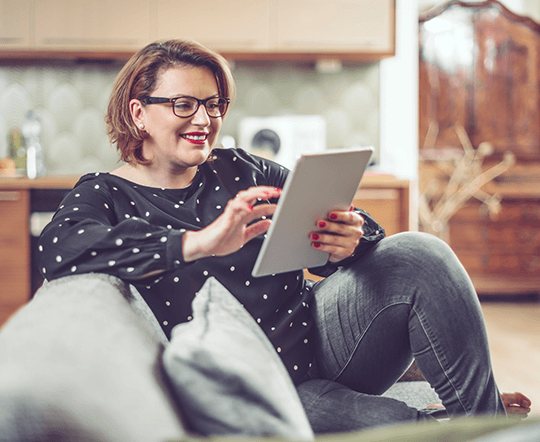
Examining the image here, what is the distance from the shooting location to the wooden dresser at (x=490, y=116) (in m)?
3.94

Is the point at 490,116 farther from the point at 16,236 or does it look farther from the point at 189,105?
the point at 189,105

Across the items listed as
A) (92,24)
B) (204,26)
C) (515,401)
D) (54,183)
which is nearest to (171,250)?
(515,401)

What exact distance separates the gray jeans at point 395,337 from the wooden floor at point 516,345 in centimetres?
105

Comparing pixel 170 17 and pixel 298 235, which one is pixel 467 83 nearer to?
pixel 170 17

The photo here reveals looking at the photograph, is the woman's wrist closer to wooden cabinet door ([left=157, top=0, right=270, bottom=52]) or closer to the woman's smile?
the woman's smile

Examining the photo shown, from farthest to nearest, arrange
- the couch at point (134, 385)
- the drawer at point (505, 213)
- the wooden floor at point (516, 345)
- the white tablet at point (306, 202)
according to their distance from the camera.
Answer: the drawer at point (505, 213), the wooden floor at point (516, 345), the white tablet at point (306, 202), the couch at point (134, 385)

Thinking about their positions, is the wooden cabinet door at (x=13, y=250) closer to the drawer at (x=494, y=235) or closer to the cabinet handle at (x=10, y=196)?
the cabinet handle at (x=10, y=196)

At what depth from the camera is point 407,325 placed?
1035 millimetres

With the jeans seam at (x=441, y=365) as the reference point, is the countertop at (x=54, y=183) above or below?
above

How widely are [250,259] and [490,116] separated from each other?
345cm

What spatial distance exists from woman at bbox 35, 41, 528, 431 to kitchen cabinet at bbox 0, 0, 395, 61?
5.74 ft

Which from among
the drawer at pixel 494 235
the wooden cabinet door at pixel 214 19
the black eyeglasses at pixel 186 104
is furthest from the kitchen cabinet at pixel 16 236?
the drawer at pixel 494 235

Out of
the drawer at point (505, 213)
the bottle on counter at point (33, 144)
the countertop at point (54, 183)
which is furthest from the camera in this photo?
the drawer at point (505, 213)

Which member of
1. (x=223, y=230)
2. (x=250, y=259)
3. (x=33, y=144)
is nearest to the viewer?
(x=223, y=230)
